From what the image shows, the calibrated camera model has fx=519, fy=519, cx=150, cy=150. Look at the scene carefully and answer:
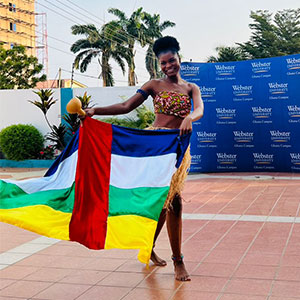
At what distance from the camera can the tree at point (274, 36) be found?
37584 mm

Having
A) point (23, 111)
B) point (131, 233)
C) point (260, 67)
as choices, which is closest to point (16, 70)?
point (23, 111)

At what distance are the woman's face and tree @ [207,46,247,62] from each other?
30.6m

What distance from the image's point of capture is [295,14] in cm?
3869

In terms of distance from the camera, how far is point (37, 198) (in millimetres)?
4090

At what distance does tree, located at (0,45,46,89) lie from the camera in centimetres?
4175

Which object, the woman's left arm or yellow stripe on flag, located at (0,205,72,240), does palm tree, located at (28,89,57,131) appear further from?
yellow stripe on flag, located at (0,205,72,240)

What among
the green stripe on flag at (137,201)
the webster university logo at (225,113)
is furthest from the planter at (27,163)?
the green stripe on flag at (137,201)

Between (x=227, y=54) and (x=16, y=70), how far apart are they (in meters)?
18.0

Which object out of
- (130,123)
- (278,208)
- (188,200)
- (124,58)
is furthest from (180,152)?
(124,58)

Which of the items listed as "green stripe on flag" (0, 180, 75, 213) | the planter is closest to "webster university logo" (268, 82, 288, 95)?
the planter

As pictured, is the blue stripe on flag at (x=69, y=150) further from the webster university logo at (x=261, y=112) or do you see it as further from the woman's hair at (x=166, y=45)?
the webster university logo at (x=261, y=112)

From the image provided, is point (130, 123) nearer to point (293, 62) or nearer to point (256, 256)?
point (293, 62)

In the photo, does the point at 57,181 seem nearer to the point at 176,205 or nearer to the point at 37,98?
the point at 176,205

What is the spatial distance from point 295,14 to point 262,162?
29.6 m
